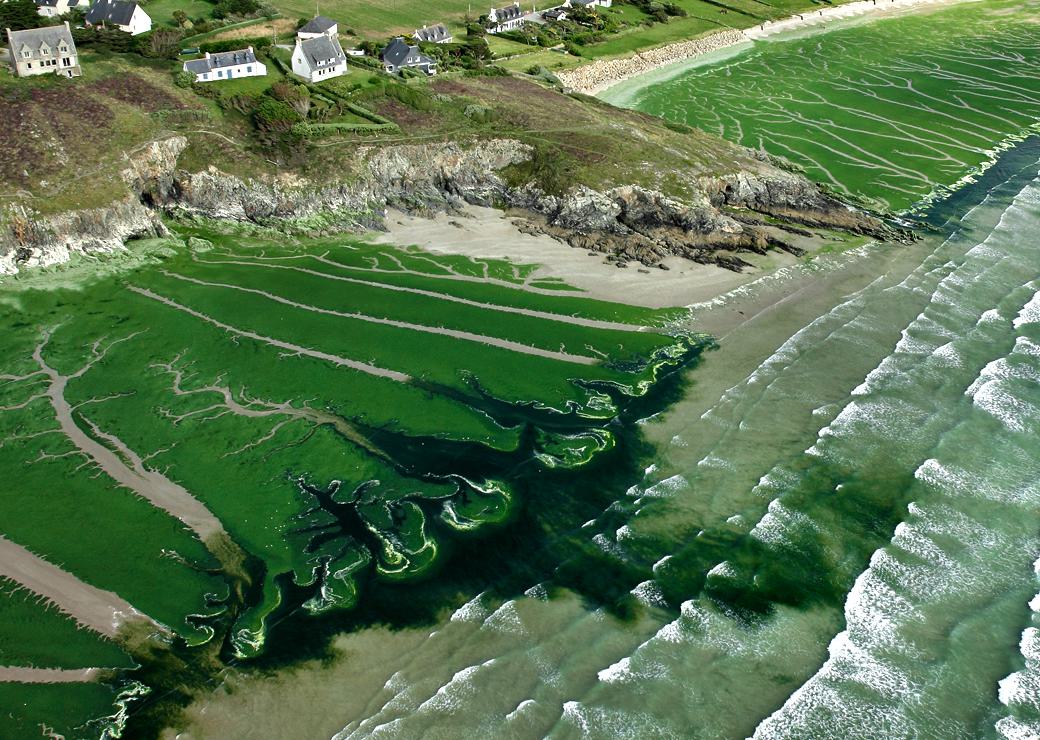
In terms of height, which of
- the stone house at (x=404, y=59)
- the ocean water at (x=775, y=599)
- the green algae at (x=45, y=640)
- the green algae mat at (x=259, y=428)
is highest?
the stone house at (x=404, y=59)

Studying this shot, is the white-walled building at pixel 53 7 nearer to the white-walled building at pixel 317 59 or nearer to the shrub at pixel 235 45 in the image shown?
the shrub at pixel 235 45

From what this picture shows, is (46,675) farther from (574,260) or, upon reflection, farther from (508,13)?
(508,13)

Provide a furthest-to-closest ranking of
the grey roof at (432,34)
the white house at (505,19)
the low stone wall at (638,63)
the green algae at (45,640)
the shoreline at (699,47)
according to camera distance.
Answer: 1. the white house at (505,19)
2. the shoreline at (699,47)
3. the low stone wall at (638,63)
4. the grey roof at (432,34)
5. the green algae at (45,640)

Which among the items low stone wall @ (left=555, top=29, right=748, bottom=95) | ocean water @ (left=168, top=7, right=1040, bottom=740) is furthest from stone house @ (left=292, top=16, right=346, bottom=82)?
Result: ocean water @ (left=168, top=7, right=1040, bottom=740)

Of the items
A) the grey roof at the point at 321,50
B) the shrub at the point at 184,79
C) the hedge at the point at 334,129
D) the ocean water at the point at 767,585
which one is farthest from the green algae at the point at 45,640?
the grey roof at the point at 321,50

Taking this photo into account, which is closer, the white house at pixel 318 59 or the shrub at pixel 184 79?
the shrub at pixel 184 79

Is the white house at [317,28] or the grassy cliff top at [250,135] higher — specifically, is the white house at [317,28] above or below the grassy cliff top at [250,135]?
above
